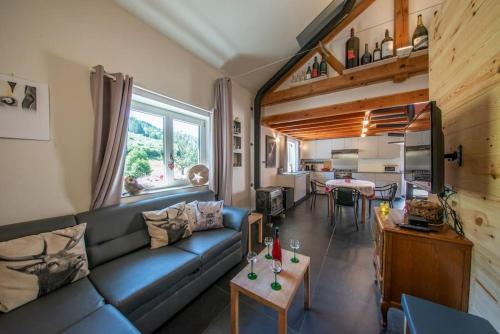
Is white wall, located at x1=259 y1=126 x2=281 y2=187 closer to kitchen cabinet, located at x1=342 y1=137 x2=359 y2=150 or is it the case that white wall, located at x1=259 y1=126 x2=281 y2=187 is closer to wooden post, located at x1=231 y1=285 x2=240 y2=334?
wooden post, located at x1=231 y1=285 x2=240 y2=334

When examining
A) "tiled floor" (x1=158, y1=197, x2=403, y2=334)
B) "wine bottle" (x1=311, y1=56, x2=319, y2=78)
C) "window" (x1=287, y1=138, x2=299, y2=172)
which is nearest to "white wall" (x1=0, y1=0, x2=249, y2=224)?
"tiled floor" (x1=158, y1=197, x2=403, y2=334)

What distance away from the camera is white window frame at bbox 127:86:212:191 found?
6.97 ft

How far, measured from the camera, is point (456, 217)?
131cm

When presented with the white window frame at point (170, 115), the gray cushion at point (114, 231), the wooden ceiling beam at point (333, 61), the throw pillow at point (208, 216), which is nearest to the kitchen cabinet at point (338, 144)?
the wooden ceiling beam at point (333, 61)

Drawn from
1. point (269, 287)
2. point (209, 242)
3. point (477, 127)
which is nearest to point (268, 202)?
point (209, 242)

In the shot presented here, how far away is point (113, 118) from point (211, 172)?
1494 millimetres

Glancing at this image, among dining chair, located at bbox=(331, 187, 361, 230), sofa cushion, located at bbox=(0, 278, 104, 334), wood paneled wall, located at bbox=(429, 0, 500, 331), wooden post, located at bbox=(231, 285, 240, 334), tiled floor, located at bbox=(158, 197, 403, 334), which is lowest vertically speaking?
tiled floor, located at bbox=(158, 197, 403, 334)

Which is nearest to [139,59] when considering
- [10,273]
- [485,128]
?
[10,273]

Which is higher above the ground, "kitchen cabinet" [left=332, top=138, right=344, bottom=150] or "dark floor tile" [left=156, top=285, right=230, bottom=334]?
"kitchen cabinet" [left=332, top=138, right=344, bottom=150]

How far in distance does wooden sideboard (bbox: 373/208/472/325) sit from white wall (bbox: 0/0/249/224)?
268 cm

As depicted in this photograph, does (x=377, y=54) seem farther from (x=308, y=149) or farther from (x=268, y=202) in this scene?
(x=308, y=149)

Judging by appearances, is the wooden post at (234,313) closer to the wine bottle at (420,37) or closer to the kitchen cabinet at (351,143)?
the wine bottle at (420,37)

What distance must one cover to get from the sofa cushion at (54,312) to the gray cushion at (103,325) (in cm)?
6

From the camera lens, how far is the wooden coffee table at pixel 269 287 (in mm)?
1045
